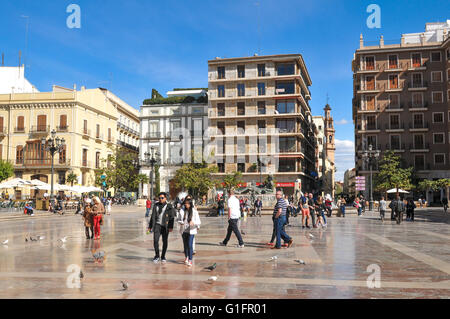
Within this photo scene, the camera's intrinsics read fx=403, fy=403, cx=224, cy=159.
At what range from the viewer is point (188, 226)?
8250mm

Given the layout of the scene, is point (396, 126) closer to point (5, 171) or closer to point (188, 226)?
point (5, 171)

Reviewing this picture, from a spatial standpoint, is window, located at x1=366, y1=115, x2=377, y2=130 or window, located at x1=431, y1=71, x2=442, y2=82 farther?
window, located at x1=366, y1=115, x2=377, y2=130

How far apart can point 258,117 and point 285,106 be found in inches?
146

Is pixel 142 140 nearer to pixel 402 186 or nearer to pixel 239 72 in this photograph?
pixel 239 72

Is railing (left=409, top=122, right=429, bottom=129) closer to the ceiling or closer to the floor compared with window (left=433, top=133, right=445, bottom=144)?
closer to the ceiling

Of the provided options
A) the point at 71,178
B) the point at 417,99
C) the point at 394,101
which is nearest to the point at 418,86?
the point at 417,99

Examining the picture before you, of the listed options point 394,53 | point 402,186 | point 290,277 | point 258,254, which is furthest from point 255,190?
point 394,53

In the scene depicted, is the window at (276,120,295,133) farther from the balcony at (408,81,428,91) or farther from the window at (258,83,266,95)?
the balcony at (408,81,428,91)

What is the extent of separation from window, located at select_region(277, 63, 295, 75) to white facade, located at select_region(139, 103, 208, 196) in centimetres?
1083

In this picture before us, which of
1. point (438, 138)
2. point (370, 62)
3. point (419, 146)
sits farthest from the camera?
point (370, 62)

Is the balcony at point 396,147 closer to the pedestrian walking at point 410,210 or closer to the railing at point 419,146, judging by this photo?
the railing at point 419,146

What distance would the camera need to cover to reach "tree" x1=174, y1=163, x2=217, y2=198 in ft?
149

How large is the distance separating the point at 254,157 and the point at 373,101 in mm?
16923

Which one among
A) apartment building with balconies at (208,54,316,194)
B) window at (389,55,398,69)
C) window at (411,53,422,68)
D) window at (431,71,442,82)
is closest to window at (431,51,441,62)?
window at (411,53,422,68)
